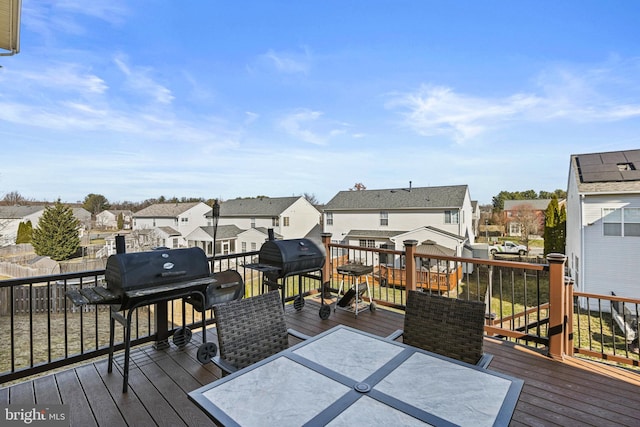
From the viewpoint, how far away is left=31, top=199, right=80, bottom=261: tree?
19.3 metres

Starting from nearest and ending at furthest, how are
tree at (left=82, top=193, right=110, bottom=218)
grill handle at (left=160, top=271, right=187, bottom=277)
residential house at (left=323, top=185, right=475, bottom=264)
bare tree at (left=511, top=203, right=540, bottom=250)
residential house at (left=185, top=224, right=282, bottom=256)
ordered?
grill handle at (left=160, top=271, right=187, bottom=277) < residential house at (left=323, top=185, right=475, bottom=264) < residential house at (left=185, top=224, right=282, bottom=256) < bare tree at (left=511, top=203, right=540, bottom=250) < tree at (left=82, top=193, right=110, bottom=218)

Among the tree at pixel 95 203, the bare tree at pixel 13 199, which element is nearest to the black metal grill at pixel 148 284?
the bare tree at pixel 13 199

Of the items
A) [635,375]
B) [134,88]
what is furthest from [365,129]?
[635,375]

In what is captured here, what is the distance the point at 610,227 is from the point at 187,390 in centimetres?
1220

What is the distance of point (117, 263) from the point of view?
2.45 metres

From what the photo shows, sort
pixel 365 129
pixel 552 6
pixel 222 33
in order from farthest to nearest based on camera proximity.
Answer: pixel 365 129 < pixel 222 33 < pixel 552 6

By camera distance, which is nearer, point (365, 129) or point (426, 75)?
point (426, 75)

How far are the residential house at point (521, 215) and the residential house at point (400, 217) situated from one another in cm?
1122

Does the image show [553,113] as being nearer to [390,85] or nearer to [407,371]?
[390,85]

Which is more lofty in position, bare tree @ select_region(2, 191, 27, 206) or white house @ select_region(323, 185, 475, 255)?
bare tree @ select_region(2, 191, 27, 206)

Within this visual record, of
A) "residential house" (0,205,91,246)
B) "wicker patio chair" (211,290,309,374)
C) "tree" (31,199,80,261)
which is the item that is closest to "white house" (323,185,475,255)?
"wicker patio chair" (211,290,309,374)

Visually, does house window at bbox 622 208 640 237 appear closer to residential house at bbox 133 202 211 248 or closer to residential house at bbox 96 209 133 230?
residential house at bbox 133 202 211 248

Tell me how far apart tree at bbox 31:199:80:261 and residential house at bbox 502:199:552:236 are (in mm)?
33523

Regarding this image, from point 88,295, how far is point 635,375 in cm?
474
